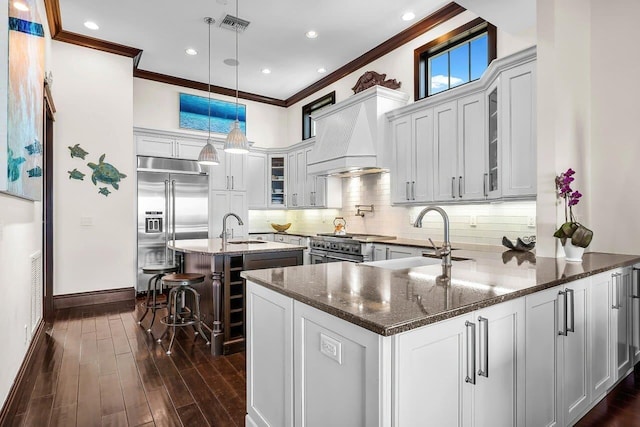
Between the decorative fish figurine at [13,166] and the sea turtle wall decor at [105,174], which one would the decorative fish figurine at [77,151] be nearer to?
the sea turtle wall decor at [105,174]

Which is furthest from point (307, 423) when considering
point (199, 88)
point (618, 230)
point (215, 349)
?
point (199, 88)

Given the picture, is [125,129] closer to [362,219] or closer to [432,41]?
[362,219]

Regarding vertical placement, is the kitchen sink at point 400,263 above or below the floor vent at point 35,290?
above

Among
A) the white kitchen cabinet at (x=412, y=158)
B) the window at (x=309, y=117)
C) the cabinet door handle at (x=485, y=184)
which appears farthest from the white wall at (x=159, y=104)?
the cabinet door handle at (x=485, y=184)

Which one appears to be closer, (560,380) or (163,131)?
(560,380)

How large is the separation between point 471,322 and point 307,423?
2.55 ft

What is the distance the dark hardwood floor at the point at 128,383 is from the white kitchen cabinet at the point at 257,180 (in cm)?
342

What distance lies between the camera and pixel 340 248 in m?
4.72

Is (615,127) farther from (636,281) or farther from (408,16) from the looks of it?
(408,16)

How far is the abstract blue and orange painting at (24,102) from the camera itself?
6.34ft

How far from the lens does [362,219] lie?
18.2ft

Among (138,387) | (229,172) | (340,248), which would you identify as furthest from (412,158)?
(138,387)

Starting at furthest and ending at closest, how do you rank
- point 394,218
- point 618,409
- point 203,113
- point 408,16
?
point 203,113, point 394,218, point 408,16, point 618,409

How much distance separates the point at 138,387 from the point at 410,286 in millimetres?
2055
